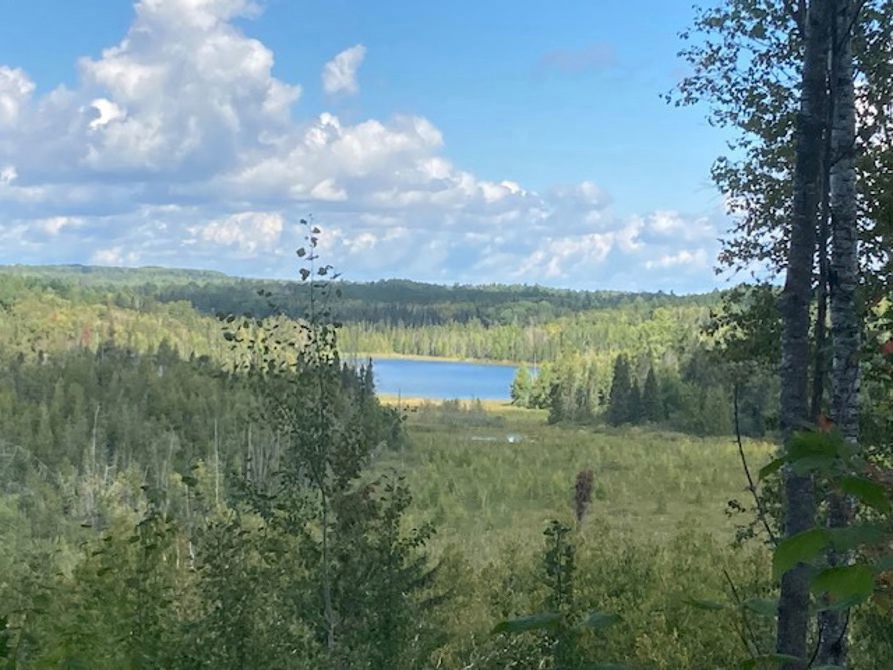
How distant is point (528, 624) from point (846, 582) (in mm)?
538

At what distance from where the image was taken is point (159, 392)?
218ft

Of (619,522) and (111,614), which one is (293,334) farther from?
(619,522)

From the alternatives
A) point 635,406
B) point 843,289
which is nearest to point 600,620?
point 843,289

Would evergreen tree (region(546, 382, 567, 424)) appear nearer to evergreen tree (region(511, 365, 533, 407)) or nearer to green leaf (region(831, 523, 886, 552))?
evergreen tree (region(511, 365, 533, 407))

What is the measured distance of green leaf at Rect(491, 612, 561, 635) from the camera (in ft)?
4.66

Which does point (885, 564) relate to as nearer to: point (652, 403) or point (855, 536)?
point (855, 536)

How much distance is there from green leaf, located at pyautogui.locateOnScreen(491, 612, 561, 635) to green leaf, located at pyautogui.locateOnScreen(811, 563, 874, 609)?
1.57ft

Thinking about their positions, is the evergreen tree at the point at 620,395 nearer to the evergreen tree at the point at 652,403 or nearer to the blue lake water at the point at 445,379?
the evergreen tree at the point at 652,403

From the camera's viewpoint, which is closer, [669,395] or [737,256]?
[737,256]

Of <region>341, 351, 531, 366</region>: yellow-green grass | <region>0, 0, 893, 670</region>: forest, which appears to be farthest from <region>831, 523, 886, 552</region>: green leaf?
<region>341, 351, 531, 366</region>: yellow-green grass

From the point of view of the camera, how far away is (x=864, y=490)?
1.16 meters

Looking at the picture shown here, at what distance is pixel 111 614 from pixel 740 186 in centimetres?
673

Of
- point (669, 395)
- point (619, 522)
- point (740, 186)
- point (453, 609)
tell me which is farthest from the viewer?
point (669, 395)

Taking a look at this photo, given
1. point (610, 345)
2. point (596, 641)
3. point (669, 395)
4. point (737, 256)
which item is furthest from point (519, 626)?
point (610, 345)
